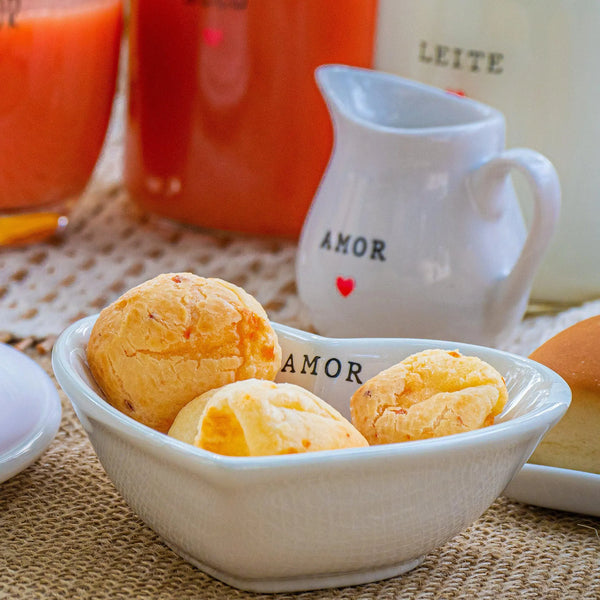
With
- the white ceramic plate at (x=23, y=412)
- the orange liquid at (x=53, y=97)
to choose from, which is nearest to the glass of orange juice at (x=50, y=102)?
the orange liquid at (x=53, y=97)

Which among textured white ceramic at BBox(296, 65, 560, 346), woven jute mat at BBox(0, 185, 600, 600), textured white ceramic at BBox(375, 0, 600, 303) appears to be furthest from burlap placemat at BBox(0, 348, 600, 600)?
textured white ceramic at BBox(375, 0, 600, 303)

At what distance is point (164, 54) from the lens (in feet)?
2.87

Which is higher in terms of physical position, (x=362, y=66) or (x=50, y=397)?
(x=362, y=66)

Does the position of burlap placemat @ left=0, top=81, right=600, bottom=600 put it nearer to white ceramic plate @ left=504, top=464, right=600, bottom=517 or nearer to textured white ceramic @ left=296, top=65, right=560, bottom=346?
white ceramic plate @ left=504, top=464, right=600, bottom=517

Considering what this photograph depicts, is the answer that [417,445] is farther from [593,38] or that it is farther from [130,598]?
[593,38]

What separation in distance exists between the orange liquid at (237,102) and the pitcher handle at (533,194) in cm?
22

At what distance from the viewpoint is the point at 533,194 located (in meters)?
0.67

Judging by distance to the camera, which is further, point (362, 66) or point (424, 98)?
point (362, 66)

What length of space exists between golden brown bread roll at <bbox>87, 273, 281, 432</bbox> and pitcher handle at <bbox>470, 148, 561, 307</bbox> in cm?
27

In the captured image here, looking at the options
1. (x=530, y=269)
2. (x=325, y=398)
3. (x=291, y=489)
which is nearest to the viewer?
(x=291, y=489)

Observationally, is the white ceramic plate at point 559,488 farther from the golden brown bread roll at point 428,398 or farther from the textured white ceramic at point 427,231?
the textured white ceramic at point 427,231

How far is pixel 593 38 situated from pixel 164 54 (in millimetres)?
339

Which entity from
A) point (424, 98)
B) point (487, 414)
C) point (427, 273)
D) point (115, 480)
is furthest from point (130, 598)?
point (424, 98)

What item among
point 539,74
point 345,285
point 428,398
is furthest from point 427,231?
point 428,398
